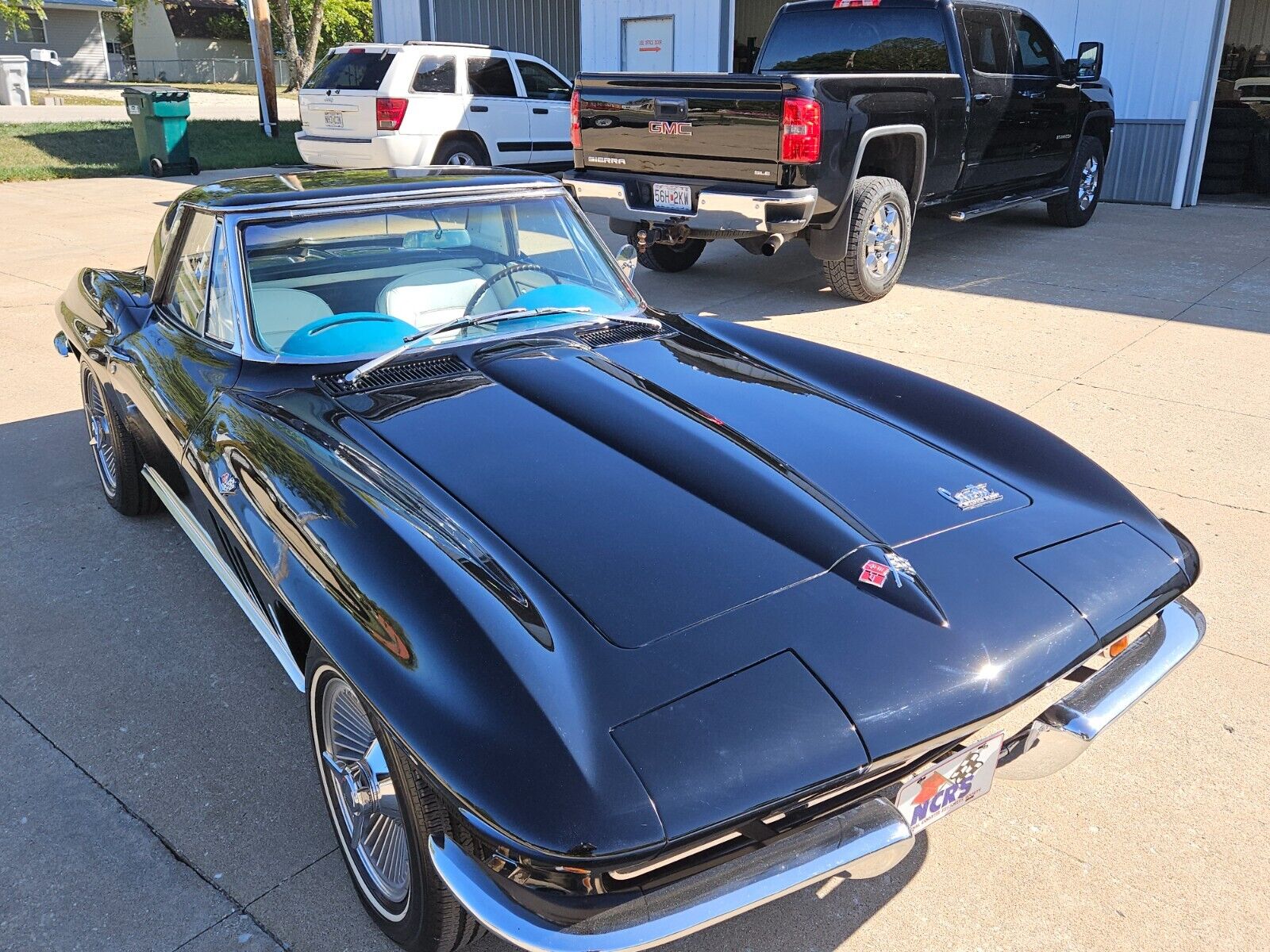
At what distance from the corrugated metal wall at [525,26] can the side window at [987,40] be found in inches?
495

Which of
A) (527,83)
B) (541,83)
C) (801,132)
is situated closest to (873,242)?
(801,132)

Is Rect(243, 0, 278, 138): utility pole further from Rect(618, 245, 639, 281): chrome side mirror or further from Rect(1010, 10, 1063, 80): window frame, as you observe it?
Rect(618, 245, 639, 281): chrome side mirror

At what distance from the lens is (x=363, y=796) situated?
7.46 ft

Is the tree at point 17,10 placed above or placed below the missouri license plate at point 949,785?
above

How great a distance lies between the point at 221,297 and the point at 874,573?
88.1 inches

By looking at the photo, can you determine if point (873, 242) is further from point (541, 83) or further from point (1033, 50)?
A: point (541, 83)

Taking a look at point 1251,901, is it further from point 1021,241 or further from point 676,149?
point 1021,241

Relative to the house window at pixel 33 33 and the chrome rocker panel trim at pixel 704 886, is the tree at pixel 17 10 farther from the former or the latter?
the chrome rocker panel trim at pixel 704 886

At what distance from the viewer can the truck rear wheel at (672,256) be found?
8.75 meters

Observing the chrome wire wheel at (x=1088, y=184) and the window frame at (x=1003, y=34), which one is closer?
the window frame at (x=1003, y=34)

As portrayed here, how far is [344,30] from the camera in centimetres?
5559

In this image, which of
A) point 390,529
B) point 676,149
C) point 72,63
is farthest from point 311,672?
point 72,63

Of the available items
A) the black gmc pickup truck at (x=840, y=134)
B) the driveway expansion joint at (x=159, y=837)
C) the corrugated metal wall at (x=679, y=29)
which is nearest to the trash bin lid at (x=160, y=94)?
the corrugated metal wall at (x=679, y=29)

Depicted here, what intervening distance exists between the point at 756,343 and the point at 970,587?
1620 mm
